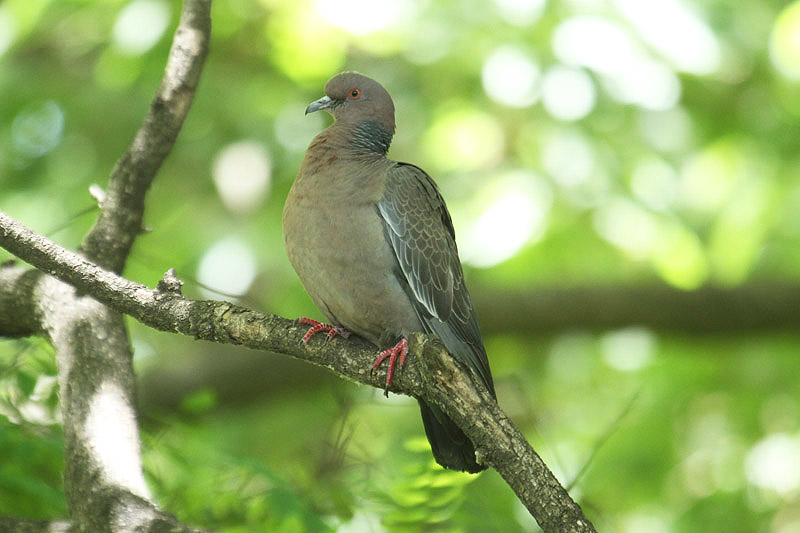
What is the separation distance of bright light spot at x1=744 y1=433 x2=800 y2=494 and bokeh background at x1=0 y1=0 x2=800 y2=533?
15 mm

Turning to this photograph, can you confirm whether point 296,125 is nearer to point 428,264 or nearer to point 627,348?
point 428,264

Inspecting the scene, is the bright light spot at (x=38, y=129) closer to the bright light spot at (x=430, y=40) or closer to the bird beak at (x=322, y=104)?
the bright light spot at (x=430, y=40)

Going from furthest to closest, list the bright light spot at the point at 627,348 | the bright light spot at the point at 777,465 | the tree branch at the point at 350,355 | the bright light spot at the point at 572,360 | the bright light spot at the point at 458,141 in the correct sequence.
A: the bright light spot at the point at 572,360 → the bright light spot at the point at 627,348 → the bright light spot at the point at 458,141 → the bright light spot at the point at 777,465 → the tree branch at the point at 350,355

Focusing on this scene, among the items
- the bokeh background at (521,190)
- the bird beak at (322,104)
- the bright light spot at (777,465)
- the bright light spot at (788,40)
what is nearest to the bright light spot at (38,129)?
the bokeh background at (521,190)

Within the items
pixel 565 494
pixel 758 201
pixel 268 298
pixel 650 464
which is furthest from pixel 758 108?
pixel 565 494

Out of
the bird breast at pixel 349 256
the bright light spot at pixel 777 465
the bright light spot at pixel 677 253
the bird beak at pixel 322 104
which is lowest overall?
the bird breast at pixel 349 256

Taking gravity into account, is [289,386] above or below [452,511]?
above

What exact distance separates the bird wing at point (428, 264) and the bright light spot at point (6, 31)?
2743 millimetres

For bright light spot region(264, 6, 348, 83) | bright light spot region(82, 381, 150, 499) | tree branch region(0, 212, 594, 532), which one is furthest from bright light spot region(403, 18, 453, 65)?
bright light spot region(82, 381, 150, 499)

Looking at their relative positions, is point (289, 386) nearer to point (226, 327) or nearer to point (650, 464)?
point (650, 464)

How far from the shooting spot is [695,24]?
491 cm

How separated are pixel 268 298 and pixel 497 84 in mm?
2165

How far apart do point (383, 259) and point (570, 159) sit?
238cm

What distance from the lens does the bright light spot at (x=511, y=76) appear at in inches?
208
